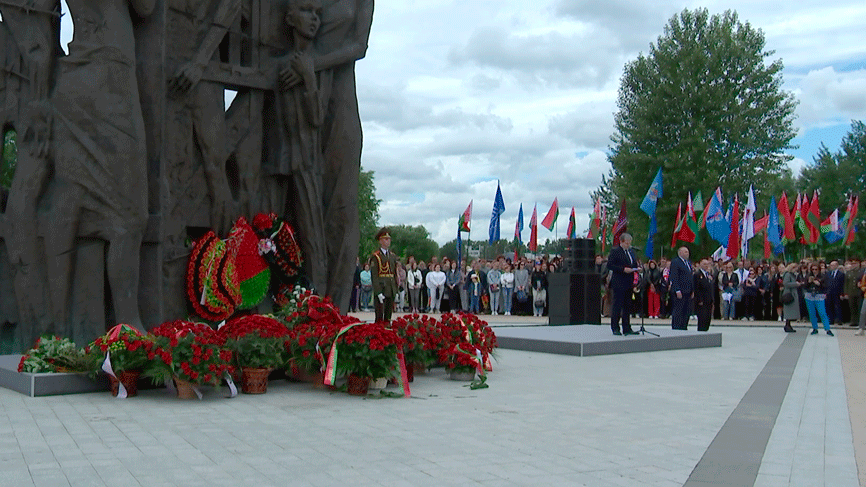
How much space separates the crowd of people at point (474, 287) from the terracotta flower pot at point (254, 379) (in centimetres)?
1604

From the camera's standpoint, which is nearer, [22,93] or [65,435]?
[65,435]

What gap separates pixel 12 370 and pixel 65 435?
7.90 ft

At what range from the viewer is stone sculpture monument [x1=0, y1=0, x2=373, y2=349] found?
28.3 feet

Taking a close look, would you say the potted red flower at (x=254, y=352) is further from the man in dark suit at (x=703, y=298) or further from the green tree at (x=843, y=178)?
the green tree at (x=843, y=178)

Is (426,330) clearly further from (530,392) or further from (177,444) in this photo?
(177,444)

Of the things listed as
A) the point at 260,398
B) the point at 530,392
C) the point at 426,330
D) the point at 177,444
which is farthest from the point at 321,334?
the point at 177,444

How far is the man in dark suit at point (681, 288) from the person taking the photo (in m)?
16.0

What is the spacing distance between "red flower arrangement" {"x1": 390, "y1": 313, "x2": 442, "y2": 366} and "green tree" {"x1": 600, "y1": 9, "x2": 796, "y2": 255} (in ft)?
99.0

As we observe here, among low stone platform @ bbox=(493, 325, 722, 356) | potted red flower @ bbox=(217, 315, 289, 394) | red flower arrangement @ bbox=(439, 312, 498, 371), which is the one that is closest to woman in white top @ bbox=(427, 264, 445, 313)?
low stone platform @ bbox=(493, 325, 722, 356)

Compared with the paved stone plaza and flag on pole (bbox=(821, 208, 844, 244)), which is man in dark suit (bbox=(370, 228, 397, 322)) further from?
flag on pole (bbox=(821, 208, 844, 244))

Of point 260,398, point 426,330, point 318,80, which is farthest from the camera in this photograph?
point 318,80

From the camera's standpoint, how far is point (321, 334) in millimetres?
8266

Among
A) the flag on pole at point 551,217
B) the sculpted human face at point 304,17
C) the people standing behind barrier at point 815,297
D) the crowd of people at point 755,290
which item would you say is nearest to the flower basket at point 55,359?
the sculpted human face at point 304,17

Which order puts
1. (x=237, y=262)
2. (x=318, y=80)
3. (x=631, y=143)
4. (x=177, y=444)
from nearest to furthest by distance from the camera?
(x=177, y=444)
(x=237, y=262)
(x=318, y=80)
(x=631, y=143)
